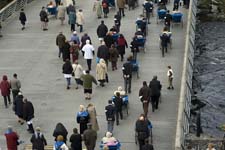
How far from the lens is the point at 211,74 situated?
36438 millimetres

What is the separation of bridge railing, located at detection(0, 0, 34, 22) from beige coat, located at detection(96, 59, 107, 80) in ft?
39.7

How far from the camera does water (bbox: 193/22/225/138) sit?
97.6ft

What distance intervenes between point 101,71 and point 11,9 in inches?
538

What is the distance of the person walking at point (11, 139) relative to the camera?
66.7ft

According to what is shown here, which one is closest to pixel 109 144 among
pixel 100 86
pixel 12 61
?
pixel 100 86

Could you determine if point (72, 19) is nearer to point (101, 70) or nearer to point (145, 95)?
point (101, 70)

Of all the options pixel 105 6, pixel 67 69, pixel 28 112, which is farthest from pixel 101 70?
pixel 105 6

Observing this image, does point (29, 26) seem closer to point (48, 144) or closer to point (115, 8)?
point (115, 8)

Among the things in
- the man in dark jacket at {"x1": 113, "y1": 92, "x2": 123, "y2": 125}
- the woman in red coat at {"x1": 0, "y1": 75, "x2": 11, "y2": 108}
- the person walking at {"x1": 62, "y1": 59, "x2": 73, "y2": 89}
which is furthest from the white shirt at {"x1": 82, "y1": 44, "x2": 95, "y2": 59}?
the man in dark jacket at {"x1": 113, "y1": 92, "x2": 123, "y2": 125}

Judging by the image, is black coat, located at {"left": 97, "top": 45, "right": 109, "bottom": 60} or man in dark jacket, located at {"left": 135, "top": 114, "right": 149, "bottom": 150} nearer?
man in dark jacket, located at {"left": 135, "top": 114, "right": 149, "bottom": 150}

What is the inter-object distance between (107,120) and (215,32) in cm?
2424

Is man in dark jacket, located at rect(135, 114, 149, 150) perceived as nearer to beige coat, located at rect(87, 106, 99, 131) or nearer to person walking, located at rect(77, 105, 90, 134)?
beige coat, located at rect(87, 106, 99, 131)

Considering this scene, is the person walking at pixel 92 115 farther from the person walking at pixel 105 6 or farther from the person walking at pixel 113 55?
the person walking at pixel 105 6

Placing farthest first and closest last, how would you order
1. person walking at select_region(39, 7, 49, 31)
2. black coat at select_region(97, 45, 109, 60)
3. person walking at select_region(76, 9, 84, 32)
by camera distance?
person walking at select_region(39, 7, 49, 31)
person walking at select_region(76, 9, 84, 32)
black coat at select_region(97, 45, 109, 60)
